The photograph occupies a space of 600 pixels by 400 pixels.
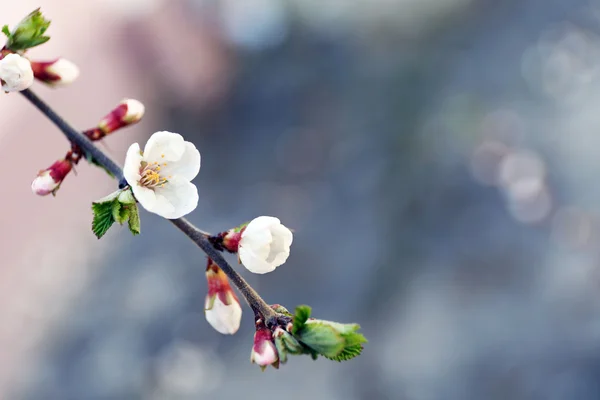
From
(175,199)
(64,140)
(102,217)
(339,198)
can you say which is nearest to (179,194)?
(175,199)

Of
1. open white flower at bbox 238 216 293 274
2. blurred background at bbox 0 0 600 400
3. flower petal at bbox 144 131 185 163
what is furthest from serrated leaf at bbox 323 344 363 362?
blurred background at bbox 0 0 600 400

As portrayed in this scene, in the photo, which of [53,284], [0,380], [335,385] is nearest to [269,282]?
[335,385]

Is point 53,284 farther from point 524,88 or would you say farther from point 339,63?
point 524,88

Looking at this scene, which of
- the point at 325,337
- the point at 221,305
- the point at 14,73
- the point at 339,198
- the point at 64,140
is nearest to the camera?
the point at 325,337

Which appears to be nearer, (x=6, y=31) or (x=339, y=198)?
(x=6, y=31)

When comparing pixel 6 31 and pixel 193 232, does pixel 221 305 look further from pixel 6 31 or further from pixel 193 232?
pixel 6 31

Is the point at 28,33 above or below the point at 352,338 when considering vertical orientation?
above
